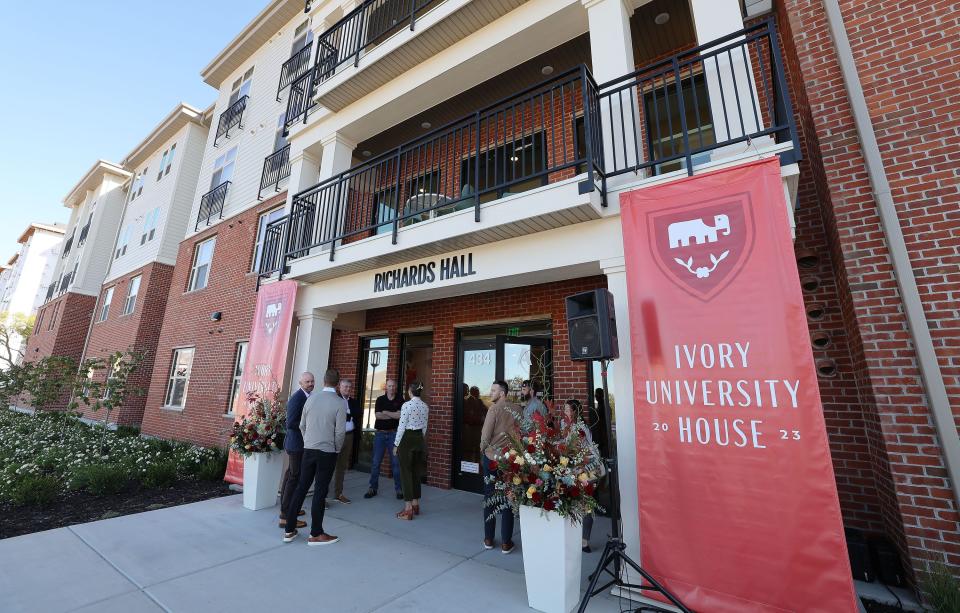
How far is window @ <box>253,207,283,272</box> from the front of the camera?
35.1 feet

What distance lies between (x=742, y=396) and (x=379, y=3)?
368 inches

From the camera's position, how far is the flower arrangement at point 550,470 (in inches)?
131

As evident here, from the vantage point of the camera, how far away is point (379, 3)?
8117mm

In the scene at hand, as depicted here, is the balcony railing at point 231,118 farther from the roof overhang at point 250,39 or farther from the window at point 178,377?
the window at point 178,377

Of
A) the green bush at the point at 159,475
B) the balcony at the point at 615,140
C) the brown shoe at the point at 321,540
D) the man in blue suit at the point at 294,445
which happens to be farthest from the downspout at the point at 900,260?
the green bush at the point at 159,475

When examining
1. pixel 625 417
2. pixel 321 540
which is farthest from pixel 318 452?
pixel 625 417

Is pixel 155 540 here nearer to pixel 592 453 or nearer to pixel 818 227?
pixel 592 453

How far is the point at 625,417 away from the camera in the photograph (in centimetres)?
375

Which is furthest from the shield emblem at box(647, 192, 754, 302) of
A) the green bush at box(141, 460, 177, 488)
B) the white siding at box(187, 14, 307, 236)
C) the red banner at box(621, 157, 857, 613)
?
the white siding at box(187, 14, 307, 236)

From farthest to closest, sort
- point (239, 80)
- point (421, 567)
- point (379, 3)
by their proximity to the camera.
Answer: point (239, 80), point (379, 3), point (421, 567)

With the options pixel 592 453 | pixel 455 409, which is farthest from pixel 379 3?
pixel 592 453

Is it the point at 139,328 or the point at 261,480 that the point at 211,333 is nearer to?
the point at 139,328

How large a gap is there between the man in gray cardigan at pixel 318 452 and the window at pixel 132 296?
15.4 m

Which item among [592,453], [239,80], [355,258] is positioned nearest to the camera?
[592,453]
